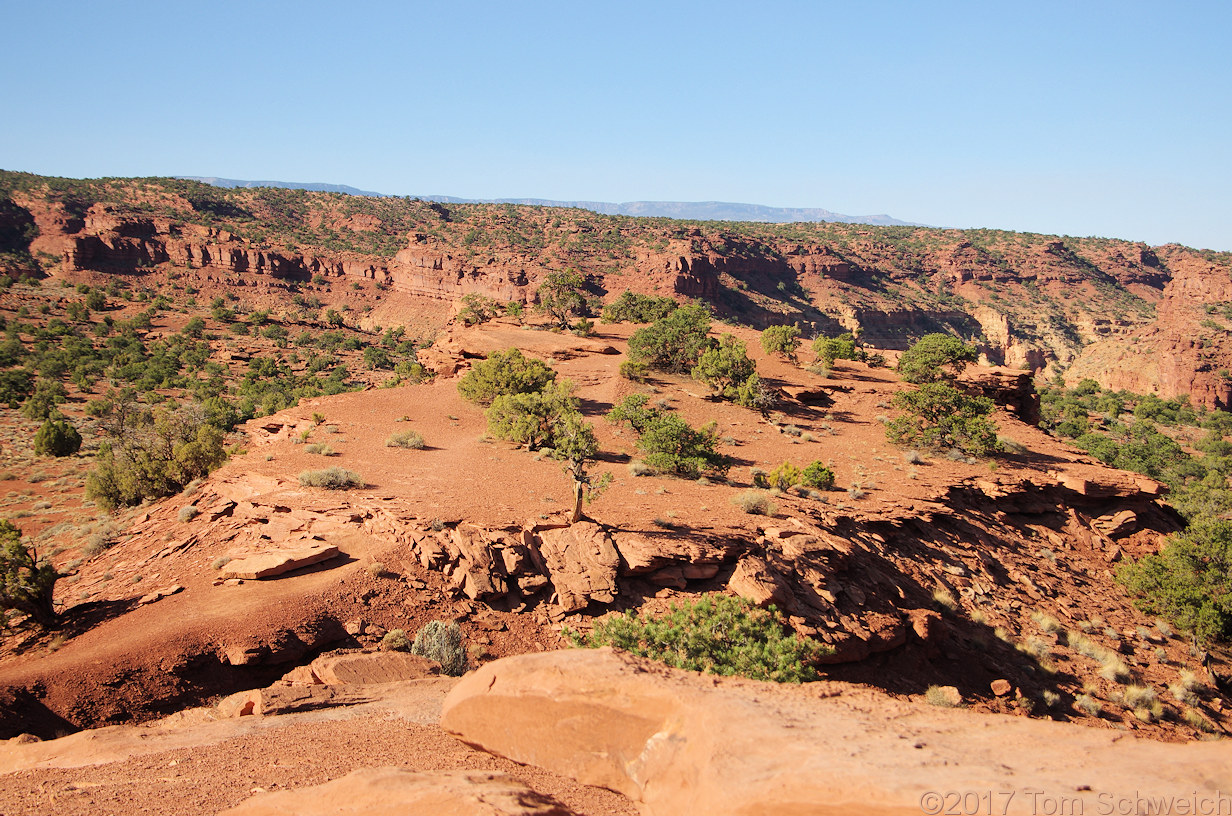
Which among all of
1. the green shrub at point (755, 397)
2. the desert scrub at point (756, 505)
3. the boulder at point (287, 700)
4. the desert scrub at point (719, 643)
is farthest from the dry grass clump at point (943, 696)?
the green shrub at point (755, 397)

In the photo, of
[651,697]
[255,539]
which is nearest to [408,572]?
[255,539]

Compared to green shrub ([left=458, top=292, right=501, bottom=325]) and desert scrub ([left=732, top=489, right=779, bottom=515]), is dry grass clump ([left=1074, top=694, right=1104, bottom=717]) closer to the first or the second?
desert scrub ([left=732, top=489, right=779, bottom=515])

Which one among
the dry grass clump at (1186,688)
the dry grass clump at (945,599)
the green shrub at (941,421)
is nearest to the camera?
the dry grass clump at (1186,688)

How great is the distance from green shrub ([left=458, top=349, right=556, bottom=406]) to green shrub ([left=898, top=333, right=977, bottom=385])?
749 inches

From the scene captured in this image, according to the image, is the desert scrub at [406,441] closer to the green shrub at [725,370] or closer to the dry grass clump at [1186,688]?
the green shrub at [725,370]

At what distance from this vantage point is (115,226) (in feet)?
237

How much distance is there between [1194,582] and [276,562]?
22443mm

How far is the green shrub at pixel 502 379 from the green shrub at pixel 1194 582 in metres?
22.2

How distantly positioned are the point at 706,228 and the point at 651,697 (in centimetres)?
10514

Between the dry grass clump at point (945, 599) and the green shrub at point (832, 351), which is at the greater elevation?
the green shrub at point (832, 351)

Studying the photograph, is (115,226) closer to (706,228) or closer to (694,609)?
(706,228)

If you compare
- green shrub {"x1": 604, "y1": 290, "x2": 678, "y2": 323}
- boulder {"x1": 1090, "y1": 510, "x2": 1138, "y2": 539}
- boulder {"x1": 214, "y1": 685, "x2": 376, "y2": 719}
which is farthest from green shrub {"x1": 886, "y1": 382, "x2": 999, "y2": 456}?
green shrub {"x1": 604, "y1": 290, "x2": 678, "y2": 323}

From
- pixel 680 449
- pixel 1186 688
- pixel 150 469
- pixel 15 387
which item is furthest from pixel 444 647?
pixel 15 387

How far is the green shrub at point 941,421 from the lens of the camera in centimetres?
2485
